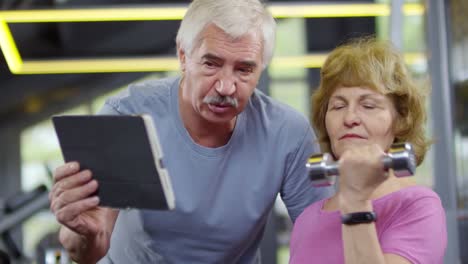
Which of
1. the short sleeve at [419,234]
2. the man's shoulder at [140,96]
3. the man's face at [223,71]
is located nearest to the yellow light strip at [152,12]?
the man's shoulder at [140,96]

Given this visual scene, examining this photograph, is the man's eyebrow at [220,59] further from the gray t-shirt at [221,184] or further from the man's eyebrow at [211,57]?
the gray t-shirt at [221,184]

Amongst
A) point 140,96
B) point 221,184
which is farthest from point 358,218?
point 140,96

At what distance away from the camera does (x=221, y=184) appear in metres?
1.79

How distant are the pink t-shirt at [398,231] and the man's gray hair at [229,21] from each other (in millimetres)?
388

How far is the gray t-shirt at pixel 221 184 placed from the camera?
1.78m

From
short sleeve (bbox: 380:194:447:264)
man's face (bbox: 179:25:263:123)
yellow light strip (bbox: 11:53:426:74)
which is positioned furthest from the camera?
yellow light strip (bbox: 11:53:426:74)

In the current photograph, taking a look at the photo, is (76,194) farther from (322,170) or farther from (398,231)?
(398,231)

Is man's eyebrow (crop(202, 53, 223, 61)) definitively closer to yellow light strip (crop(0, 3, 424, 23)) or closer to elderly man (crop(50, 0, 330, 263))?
elderly man (crop(50, 0, 330, 263))

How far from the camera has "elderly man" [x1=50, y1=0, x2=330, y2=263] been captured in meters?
1.66

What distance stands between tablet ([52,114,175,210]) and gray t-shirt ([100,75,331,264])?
1.02ft

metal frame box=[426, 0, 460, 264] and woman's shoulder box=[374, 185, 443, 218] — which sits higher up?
woman's shoulder box=[374, 185, 443, 218]

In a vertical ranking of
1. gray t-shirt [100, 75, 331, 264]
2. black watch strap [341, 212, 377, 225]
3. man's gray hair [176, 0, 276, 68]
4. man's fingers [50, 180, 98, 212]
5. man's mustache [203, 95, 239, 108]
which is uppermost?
man's gray hair [176, 0, 276, 68]

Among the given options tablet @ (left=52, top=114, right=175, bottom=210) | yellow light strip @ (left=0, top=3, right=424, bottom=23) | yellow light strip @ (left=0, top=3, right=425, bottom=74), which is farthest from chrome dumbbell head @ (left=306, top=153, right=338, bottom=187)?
yellow light strip @ (left=0, top=3, right=424, bottom=23)

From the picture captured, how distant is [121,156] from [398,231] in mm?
494
